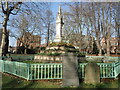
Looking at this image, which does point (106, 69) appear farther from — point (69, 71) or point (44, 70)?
point (44, 70)

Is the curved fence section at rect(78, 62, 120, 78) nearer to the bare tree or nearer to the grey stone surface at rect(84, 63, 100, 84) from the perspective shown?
the grey stone surface at rect(84, 63, 100, 84)

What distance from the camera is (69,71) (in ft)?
20.8

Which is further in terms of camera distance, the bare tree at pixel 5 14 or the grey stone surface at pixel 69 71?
the bare tree at pixel 5 14

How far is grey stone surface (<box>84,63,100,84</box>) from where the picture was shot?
6.60 metres

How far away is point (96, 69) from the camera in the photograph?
21.7 ft

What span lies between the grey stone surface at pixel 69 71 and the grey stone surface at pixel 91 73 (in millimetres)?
679

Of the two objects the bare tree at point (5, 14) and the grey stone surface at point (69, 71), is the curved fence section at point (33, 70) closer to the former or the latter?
the grey stone surface at point (69, 71)

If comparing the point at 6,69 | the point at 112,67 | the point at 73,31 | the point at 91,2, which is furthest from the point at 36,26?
the point at 112,67

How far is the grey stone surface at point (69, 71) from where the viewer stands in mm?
6305

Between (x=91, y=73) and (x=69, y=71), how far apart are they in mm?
1239

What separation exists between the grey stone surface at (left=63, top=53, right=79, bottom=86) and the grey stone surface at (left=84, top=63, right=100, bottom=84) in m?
0.68

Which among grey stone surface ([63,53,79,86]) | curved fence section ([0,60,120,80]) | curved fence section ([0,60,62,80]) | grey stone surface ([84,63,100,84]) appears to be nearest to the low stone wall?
curved fence section ([0,60,120,80])

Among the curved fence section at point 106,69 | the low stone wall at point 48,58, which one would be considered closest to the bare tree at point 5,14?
the low stone wall at point 48,58

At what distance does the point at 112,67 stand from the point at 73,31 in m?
29.7
